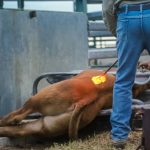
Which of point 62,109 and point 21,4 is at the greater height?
point 21,4

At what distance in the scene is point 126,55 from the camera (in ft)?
16.3

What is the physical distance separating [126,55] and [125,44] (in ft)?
0.32

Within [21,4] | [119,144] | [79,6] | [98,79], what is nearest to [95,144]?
[119,144]

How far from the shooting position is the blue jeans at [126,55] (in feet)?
15.9

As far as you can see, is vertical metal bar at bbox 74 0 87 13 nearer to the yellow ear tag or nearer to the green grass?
the yellow ear tag

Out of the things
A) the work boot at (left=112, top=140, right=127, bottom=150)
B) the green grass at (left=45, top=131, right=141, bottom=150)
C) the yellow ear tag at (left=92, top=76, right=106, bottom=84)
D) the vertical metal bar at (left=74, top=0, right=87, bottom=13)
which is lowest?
the green grass at (left=45, top=131, right=141, bottom=150)

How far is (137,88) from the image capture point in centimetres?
608

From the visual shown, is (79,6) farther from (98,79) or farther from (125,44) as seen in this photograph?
(125,44)

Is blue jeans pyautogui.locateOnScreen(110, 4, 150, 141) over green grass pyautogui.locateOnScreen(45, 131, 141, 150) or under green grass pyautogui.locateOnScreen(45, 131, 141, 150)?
over

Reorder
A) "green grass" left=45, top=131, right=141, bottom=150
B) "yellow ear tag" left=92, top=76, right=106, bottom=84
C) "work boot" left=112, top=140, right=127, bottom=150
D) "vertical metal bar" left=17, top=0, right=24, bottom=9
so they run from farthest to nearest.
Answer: "vertical metal bar" left=17, top=0, right=24, bottom=9 < "yellow ear tag" left=92, top=76, right=106, bottom=84 < "green grass" left=45, top=131, right=141, bottom=150 < "work boot" left=112, top=140, right=127, bottom=150

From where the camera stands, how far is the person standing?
486 centimetres

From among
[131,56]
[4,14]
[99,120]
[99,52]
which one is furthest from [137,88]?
[99,52]

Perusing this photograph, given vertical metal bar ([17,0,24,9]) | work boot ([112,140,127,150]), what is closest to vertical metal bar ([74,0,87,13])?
vertical metal bar ([17,0,24,9])

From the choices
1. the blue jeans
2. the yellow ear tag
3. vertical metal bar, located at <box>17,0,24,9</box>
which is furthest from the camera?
vertical metal bar, located at <box>17,0,24,9</box>
